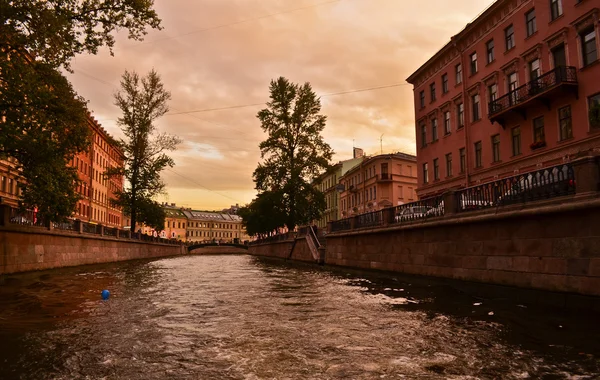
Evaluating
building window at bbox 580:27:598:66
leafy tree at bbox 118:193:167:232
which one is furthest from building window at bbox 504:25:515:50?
leafy tree at bbox 118:193:167:232

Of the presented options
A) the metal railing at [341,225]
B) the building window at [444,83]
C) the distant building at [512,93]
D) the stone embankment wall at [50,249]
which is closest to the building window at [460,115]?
the distant building at [512,93]

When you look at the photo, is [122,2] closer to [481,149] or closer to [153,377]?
[153,377]

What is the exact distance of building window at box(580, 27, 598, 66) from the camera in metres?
21.3

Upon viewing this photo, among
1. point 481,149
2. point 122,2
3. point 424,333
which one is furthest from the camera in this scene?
point 481,149

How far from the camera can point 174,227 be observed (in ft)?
493

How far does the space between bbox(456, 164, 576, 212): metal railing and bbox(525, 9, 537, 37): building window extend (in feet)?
54.8

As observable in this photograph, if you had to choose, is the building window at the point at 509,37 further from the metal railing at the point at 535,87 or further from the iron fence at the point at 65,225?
the iron fence at the point at 65,225

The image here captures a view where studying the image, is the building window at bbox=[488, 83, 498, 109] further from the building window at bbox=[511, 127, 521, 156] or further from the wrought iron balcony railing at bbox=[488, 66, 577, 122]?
the building window at bbox=[511, 127, 521, 156]

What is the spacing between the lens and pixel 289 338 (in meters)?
6.78

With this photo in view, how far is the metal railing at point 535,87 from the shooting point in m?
22.3

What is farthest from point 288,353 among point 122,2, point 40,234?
→ point 40,234

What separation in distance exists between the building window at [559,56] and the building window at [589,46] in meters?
1.15

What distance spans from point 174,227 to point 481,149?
133 meters

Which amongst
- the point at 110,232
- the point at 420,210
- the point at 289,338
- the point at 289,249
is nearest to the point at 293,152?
the point at 289,249
